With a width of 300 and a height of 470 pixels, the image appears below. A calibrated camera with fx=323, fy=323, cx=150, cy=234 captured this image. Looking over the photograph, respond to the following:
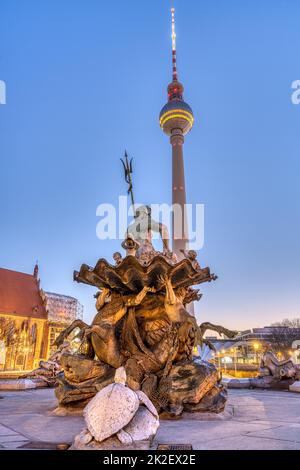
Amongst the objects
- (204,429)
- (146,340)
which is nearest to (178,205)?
(146,340)

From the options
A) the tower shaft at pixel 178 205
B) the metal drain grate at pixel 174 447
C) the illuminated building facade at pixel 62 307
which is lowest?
the metal drain grate at pixel 174 447

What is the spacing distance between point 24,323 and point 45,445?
158ft

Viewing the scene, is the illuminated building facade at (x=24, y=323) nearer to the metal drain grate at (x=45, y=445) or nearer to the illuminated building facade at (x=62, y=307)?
the illuminated building facade at (x=62, y=307)

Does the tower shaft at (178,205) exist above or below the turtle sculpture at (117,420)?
above

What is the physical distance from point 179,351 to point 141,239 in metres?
4.17

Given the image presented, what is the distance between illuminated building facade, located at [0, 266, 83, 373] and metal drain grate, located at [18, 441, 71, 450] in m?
40.5

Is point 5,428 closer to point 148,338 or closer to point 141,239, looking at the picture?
point 148,338

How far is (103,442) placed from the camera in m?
3.40

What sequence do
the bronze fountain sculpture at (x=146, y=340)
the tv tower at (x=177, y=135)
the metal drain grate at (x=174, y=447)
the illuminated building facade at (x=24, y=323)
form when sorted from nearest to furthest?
1. the metal drain grate at (x=174, y=447)
2. the bronze fountain sculpture at (x=146, y=340)
3. the illuminated building facade at (x=24, y=323)
4. the tv tower at (x=177, y=135)

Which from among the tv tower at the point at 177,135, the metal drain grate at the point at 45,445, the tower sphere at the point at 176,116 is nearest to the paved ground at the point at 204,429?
the metal drain grate at the point at 45,445

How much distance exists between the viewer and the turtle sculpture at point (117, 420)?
3418 mm

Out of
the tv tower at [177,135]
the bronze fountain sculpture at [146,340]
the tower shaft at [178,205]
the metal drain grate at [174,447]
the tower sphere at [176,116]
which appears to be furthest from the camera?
the tower sphere at [176,116]

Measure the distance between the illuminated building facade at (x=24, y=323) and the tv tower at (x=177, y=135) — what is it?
85.3 feet
